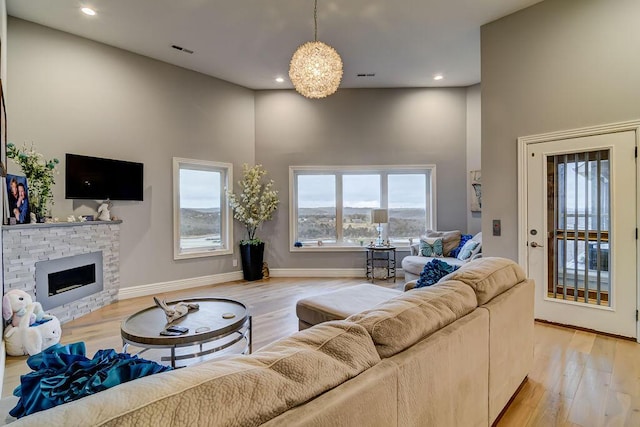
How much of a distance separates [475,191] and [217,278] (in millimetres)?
4987

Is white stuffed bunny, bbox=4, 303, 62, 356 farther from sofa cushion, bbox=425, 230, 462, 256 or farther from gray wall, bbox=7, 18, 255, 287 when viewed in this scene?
sofa cushion, bbox=425, 230, 462, 256

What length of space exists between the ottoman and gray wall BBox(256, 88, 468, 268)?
321 centimetres

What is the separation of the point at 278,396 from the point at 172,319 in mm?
1954

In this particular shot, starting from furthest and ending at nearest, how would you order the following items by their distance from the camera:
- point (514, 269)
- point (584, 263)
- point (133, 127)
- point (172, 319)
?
point (133, 127), point (584, 263), point (172, 319), point (514, 269)

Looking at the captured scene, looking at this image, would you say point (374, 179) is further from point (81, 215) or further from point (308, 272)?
point (81, 215)

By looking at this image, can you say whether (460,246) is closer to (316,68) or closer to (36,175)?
(316,68)

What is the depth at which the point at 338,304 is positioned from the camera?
2.73m

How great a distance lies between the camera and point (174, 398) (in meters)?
0.66

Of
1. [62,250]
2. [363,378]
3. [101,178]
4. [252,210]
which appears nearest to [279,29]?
[252,210]

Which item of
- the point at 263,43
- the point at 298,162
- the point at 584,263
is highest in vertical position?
the point at 263,43

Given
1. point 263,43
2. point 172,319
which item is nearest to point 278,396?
point 172,319

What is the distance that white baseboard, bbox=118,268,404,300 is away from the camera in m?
4.90

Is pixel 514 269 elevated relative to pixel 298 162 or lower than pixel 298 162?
lower

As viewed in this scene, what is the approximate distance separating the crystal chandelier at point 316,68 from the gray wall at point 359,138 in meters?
3.01
